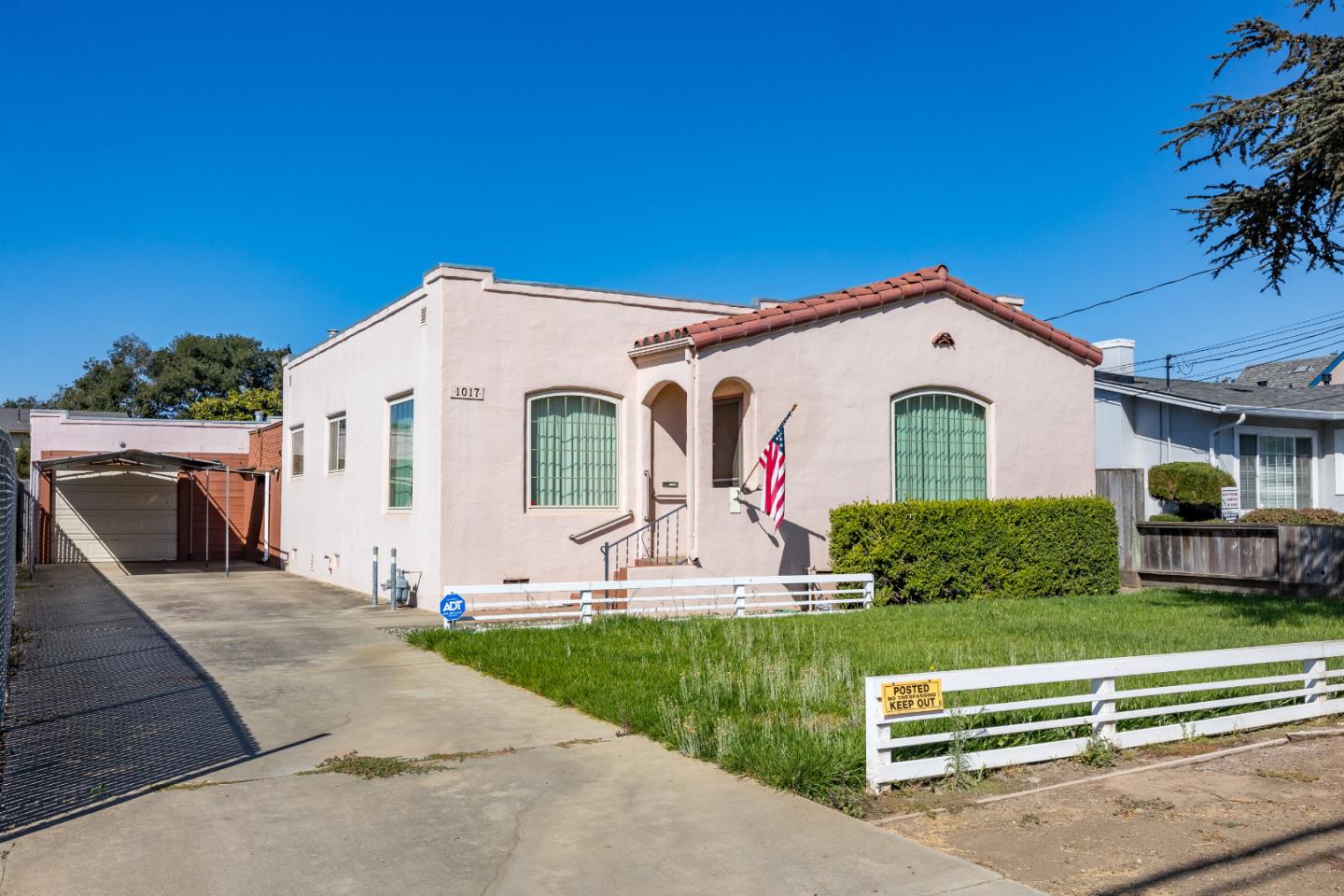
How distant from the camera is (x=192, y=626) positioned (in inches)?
549

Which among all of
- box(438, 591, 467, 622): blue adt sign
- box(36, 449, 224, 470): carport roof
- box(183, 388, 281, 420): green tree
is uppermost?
box(183, 388, 281, 420): green tree

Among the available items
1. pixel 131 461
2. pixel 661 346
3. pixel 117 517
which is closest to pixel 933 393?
pixel 661 346

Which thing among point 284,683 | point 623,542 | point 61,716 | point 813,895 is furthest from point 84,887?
point 623,542

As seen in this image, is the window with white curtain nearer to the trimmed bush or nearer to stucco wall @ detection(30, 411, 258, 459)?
the trimmed bush

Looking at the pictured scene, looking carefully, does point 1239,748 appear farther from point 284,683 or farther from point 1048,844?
point 284,683

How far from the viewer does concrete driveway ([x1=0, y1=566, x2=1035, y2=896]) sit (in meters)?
5.02

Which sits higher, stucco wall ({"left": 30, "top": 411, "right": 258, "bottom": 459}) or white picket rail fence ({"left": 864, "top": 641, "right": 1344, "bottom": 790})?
stucco wall ({"left": 30, "top": 411, "right": 258, "bottom": 459})

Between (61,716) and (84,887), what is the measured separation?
4.00 m

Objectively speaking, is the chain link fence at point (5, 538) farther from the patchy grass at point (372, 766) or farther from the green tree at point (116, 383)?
the green tree at point (116, 383)

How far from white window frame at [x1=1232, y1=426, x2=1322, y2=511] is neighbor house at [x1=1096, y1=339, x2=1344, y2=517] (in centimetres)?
2

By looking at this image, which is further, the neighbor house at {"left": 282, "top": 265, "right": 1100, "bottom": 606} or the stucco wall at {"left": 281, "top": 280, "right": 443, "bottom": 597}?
the stucco wall at {"left": 281, "top": 280, "right": 443, "bottom": 597}

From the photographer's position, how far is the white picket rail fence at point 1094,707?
6457mm

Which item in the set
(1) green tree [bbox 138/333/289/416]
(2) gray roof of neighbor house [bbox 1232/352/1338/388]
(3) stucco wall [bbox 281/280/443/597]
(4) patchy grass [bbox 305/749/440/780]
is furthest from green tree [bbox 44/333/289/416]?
(4) patchy grass [bbox 305/749/440/780]

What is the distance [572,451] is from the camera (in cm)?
1653
